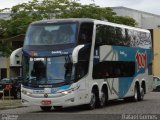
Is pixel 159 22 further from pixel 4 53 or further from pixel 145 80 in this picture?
pixel 145 80

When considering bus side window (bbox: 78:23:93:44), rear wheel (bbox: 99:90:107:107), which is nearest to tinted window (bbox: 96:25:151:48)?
bus side window (bbox: 78:23:93:44)

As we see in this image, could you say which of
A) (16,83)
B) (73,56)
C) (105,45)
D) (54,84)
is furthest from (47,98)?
(16,83)

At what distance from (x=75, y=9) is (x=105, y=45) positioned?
25404 mm

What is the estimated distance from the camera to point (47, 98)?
2298 centimetres

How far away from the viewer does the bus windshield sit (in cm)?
2358

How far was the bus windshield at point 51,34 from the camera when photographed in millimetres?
23577

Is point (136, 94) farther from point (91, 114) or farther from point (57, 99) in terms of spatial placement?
point (91, 114)

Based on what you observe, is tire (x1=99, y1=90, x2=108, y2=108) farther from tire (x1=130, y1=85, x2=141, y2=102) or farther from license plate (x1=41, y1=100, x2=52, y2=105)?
tire (x1=130, y1=85, x2=141, y2=102)

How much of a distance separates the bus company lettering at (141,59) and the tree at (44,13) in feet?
57.9

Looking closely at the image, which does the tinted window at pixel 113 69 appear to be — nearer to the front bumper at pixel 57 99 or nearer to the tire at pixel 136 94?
the tire at pixel 136 94

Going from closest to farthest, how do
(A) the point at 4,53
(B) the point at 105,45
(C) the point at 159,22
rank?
(B) the point at 105,45, (A) the point at 4,53, (C) the point at 159,22

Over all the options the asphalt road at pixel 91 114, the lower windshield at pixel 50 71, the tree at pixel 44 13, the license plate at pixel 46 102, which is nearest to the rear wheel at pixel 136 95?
the asphalt road at pixel 91 114

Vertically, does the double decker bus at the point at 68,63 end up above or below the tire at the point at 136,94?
above

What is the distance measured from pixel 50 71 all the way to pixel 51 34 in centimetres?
172
